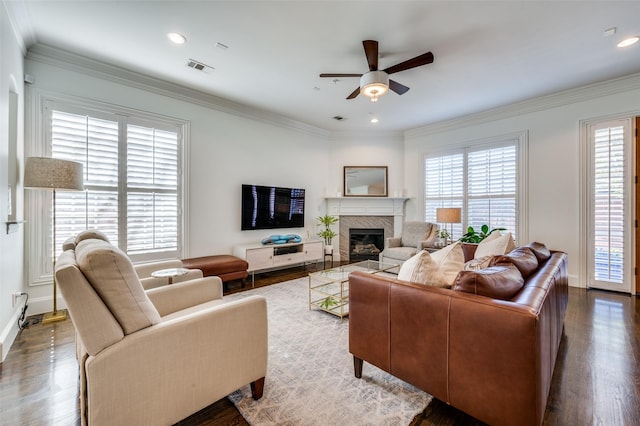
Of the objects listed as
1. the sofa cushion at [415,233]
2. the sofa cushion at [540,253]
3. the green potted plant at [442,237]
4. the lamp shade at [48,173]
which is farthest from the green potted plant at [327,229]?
the lamp shade at [48,173]

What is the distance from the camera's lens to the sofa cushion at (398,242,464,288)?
1.55m

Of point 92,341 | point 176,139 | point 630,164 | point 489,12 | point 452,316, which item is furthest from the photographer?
point 176,139

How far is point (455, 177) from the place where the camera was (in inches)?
206

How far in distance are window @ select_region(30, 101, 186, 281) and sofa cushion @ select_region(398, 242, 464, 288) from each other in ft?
11.5

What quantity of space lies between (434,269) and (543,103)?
4370mm

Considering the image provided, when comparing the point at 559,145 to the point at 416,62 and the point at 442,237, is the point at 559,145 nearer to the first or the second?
the point at 442,237

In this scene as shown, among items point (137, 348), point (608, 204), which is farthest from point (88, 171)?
point (608, 204)

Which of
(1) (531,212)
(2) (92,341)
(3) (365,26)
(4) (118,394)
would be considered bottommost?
(4) (118,394)

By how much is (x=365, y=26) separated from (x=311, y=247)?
3508 mm

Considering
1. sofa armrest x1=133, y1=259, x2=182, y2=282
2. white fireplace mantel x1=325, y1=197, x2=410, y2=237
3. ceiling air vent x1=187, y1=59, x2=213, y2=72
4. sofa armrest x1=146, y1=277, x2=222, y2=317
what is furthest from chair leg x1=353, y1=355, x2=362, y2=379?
white fireplace mantel x1=325, y1=197, x2=410, y2=237

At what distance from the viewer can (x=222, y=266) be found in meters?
3.73

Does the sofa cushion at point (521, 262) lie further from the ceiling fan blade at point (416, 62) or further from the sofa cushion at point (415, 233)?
the sofa cushion at point (415, 233)

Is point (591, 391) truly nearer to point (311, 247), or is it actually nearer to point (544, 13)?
point (544, 13)

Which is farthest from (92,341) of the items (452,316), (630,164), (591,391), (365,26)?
(630,164)
